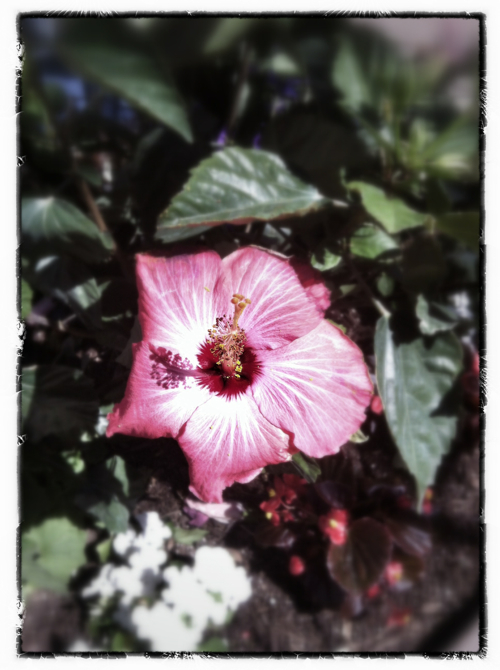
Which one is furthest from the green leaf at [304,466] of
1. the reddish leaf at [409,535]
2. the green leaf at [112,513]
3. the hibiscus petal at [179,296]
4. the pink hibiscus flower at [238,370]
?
the reddish leaf at [409,535]

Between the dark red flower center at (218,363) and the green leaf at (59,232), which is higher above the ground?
the green leaf at (59,232)

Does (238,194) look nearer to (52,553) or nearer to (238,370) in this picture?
(238,370)

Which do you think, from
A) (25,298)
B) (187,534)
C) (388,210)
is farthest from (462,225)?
(187,534)

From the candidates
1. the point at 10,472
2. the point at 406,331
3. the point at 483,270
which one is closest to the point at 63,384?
the point at 10,472

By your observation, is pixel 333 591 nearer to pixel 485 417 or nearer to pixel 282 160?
pixel 485 417

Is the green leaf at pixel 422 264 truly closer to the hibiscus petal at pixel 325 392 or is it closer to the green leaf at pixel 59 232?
the hibiscus petal at pixel 325 392

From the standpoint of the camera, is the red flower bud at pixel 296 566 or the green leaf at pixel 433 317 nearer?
the green leaf at pixel 433 317
